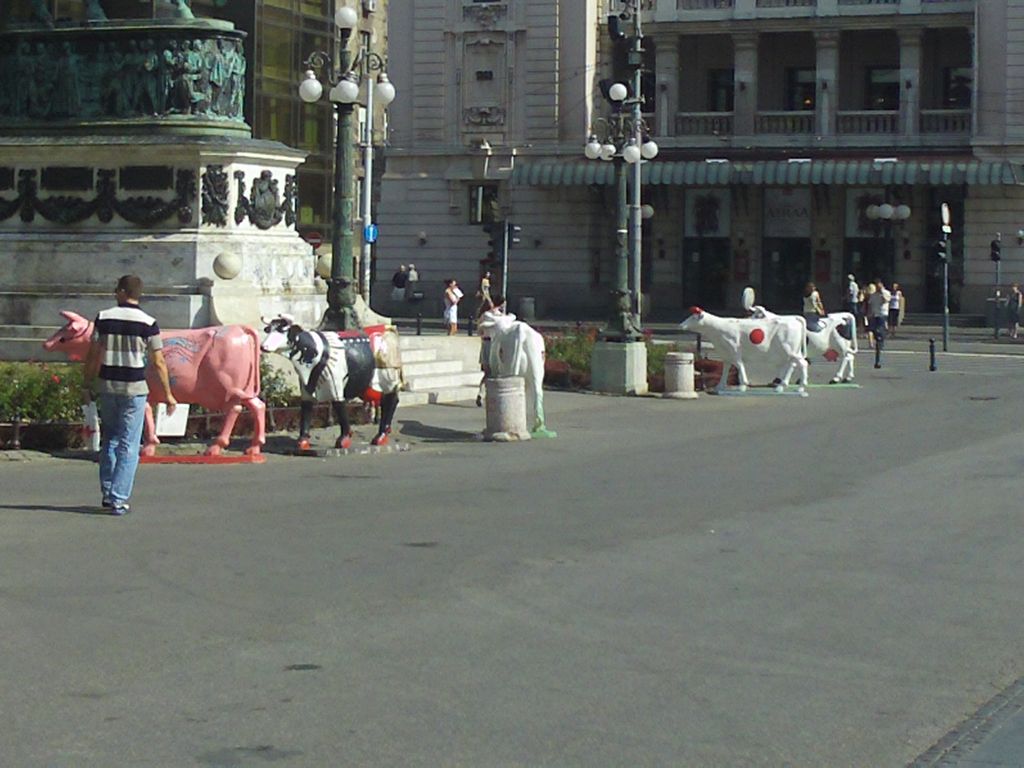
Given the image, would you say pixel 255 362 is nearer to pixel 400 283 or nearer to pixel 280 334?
pixel 280 334

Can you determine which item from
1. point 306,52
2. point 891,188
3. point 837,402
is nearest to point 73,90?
point 837,402

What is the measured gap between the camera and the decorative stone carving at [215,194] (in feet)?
81.9

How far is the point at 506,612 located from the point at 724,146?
2314 inches

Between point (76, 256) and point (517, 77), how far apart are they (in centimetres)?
4638

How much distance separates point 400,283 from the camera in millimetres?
70375

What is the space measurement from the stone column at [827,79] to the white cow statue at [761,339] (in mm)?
37454

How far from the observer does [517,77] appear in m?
70.4

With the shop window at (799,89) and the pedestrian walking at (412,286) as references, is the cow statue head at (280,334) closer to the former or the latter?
the pedestrian walking at (412,286)

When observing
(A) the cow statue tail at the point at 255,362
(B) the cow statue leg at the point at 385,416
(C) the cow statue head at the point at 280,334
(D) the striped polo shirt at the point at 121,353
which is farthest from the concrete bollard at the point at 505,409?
(D) the striped polo shirt at the point at 121,353

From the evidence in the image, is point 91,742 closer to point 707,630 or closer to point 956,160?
point 707,630

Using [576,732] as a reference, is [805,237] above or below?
above

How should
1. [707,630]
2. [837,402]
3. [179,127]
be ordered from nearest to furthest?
[707,630] < [179,127] < [837,402]

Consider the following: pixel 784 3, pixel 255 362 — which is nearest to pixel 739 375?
pixel 255 362

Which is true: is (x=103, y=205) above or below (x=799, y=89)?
below
